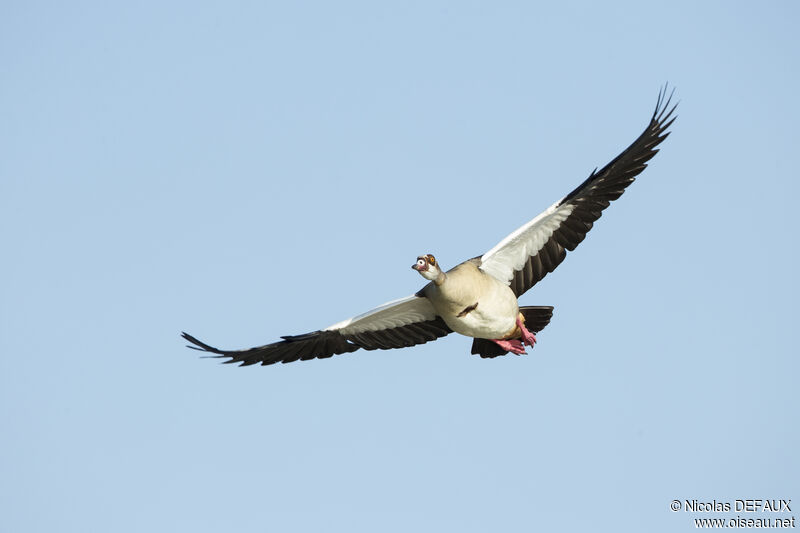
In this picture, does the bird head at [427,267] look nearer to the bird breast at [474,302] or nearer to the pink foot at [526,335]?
the bird breast at [474,302]

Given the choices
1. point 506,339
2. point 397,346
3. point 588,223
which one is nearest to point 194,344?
point 397,346

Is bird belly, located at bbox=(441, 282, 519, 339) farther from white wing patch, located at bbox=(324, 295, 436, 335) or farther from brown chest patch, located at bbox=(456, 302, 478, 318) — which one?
white wing patch, located at bbox=(324, 295, 436, 335)

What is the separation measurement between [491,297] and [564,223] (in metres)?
1.60

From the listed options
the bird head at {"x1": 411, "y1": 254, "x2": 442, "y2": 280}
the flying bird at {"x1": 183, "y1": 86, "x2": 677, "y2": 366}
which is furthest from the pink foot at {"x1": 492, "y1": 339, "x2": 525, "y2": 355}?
the bird head at {"x1": 411, "y1": 254, "x2": 442, "y2": 280}

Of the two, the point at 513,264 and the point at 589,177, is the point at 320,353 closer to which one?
the point at 513,264

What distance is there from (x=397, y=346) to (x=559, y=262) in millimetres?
2790

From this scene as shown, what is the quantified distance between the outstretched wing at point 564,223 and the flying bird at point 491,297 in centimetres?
1

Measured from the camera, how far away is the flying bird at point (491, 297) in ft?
58.0

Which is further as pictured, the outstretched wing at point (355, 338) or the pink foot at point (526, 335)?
the outstretched wing at point (355, 338)

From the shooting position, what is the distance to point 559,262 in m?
18.4

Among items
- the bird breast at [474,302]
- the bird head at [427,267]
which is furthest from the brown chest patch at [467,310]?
the bird head at [427,267]

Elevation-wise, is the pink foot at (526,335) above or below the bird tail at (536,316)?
below

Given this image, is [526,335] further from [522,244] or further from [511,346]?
[522,244]

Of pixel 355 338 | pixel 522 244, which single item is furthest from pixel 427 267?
pixel 355 338
